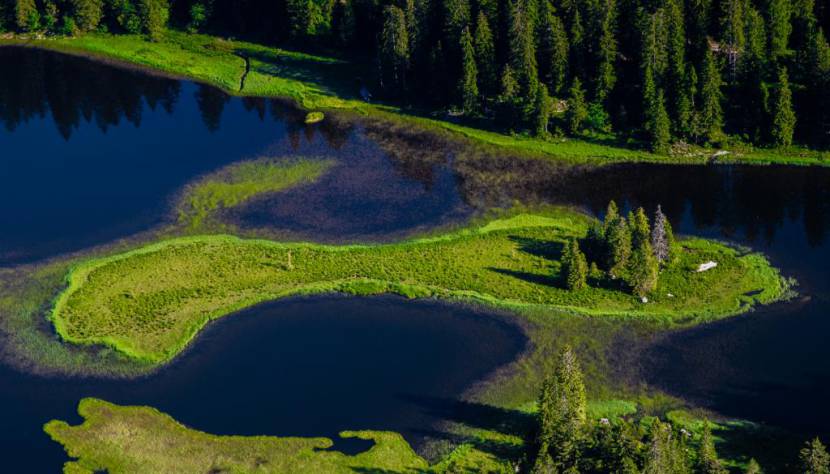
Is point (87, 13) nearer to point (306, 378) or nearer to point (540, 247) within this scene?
point (540, 247)

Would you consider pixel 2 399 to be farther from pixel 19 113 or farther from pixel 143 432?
pixel 19 113

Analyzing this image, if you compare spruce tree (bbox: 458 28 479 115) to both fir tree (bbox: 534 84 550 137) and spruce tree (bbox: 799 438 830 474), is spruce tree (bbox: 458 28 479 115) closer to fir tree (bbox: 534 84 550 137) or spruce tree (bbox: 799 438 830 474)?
fir tree (bbox: 534 84 550 137)

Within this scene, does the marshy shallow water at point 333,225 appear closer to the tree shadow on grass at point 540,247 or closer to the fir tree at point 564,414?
the tree shadow on grass at point 540,247

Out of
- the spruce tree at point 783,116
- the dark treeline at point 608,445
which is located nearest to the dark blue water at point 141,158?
the dark treeline at point 608,445

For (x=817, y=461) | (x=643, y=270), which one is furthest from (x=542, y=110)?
(x=817, y=461)

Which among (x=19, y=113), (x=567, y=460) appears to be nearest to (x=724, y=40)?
(x=567, y=460)
